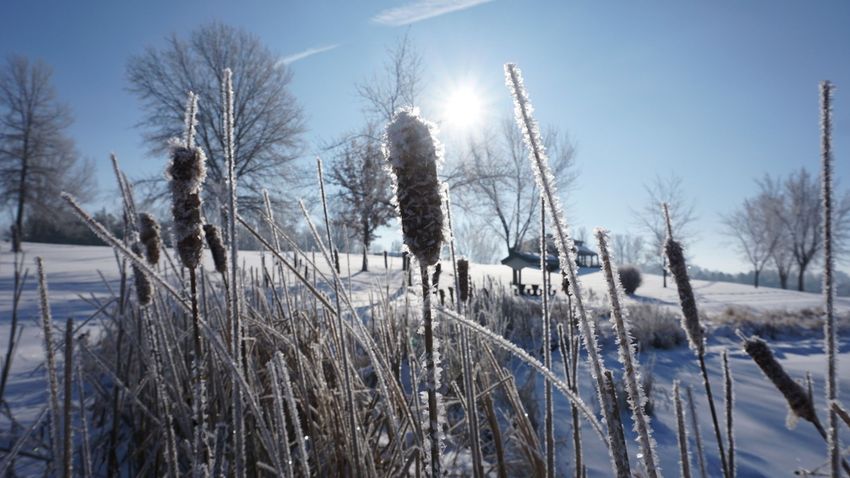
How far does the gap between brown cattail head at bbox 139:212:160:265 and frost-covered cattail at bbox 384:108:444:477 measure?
0.89 m


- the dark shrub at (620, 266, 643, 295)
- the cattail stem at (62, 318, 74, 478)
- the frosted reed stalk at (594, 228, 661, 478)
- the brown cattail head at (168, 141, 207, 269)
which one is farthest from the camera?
the dark shrub at (620, 266, 643, 295)

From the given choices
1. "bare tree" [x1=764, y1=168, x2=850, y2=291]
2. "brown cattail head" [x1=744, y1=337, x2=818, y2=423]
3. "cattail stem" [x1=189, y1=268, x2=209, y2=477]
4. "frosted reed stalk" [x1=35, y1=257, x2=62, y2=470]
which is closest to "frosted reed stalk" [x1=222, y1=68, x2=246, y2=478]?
"cattail stem" [x1=189, y1=268, x2=209, y2=477]

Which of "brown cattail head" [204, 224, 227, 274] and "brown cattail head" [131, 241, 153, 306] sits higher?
"brown cattail head" [204, 224, 227, 274]

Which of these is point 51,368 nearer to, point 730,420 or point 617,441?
point 617,441

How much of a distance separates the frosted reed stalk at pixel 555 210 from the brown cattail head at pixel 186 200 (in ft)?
2.28

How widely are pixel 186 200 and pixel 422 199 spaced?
0.53 meters

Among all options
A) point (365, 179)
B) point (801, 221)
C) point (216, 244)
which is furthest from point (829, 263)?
point (801, 221)

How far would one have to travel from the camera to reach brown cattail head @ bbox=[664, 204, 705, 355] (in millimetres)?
976

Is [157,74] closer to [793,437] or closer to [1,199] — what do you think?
[1,199]

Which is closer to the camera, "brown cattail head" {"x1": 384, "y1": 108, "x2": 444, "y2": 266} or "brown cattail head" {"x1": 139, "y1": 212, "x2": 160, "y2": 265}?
"brown cattail head" {"x1": 384, "y1": 108, "x2": 444, "y2": 266}

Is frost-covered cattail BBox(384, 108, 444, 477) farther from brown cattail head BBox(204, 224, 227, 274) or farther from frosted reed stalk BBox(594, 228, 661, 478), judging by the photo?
brown cattail head BBox(204, 224, 227, 274)

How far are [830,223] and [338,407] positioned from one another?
119cm

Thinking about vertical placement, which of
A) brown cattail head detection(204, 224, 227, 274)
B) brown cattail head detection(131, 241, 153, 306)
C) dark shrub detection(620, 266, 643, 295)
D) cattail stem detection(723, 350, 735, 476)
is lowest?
dark shrub detection(620, 266, 643, 295)

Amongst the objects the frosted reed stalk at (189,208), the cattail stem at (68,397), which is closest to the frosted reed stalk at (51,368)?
the cattail stem at (68,397)
